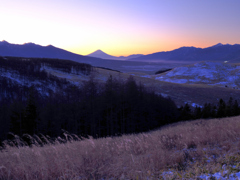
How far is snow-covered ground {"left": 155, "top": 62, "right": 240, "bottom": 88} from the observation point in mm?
125844

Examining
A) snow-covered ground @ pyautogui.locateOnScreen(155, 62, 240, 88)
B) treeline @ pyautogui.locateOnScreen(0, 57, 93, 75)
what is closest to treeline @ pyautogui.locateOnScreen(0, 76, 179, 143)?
treeline @ pyautogui.locateOnScreen(0, 57, 93, 75)

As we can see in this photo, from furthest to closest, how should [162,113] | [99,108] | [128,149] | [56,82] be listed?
[56,82]
[162,113]
[99,108]
[128,149]

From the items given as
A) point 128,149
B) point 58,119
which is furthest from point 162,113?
point 128,149

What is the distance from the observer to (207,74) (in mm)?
141750

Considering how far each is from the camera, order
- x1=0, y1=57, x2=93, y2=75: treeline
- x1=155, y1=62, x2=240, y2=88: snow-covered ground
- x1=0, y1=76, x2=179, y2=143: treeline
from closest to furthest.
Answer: x1=0, y1=76, x2=179, y2=143: treeline < x1=0, y1=57, x2=93, y2=75: treeline < x1=155, y1=62, x2=240, y2=88: snow-covered ground

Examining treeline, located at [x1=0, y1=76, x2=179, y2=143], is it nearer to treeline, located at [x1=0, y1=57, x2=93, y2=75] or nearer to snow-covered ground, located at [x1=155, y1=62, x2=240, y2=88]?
treeline, located at [x1=0, y1=57, x2=93, y2=75]

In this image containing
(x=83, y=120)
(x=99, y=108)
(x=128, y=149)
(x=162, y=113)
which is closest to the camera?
(x=128, y=149)

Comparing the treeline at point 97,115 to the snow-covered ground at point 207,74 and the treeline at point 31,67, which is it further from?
the snow-covered ground at point 207,74

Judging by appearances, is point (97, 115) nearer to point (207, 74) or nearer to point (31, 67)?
point (31, 67)

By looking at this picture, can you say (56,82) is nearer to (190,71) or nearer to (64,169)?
(64,169)

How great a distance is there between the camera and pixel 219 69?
150 m

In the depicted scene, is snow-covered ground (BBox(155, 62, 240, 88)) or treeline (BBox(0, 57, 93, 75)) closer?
treeline (BBox(0, 57, 93, 75))

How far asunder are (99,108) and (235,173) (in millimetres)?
26268

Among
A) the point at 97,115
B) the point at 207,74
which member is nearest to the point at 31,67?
the point at 97,115
